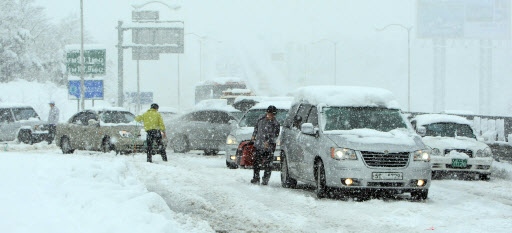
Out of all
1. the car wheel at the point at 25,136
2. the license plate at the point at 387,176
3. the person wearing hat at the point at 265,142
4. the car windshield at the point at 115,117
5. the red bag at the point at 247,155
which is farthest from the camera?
the car wheel at the point at 25,136

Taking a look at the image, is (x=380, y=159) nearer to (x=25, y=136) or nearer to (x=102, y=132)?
(x=102, y=132)

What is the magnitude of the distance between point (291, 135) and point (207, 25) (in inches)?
5319

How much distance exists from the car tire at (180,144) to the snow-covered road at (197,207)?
1035 centimetres

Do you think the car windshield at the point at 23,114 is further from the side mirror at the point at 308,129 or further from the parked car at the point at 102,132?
the side mirror at the point at 308,129

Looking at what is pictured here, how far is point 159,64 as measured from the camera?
427 feet

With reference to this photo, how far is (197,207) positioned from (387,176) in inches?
115

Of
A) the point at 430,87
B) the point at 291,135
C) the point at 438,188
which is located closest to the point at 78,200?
the point at 291,135

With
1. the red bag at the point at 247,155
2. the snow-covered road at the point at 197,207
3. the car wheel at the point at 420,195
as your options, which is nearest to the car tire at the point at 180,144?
the red bag at the point at 247,155

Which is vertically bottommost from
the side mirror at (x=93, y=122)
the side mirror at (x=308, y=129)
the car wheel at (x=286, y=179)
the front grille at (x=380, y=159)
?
the car wheel at (x=286, y=179)

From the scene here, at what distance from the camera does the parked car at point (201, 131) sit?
23453 mm

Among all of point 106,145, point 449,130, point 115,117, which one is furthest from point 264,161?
point 115,117

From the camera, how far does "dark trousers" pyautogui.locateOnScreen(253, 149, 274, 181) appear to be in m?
14.2

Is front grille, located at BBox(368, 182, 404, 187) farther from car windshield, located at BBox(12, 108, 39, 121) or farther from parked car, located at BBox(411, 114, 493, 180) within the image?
car windshield, located at BBox(12, 108, 39, 121)

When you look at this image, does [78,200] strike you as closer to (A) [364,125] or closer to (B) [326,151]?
(B) [326,151]
